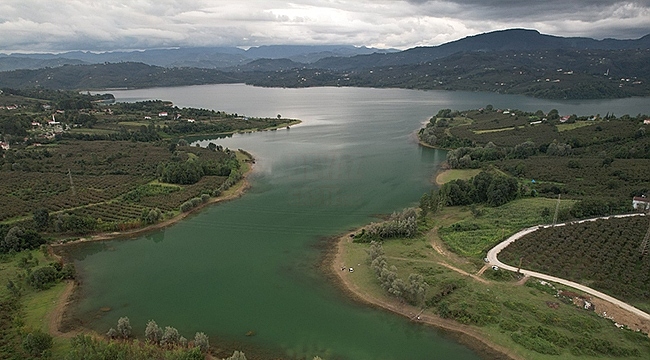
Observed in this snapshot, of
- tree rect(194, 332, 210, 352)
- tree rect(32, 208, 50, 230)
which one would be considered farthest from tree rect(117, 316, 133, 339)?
tree rect(32, 208, 50, 230)

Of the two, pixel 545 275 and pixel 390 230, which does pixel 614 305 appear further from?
pixel 390 230

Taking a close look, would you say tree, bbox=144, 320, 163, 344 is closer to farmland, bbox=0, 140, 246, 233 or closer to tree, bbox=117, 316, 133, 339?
tree, bbox=117, 316, 133, 339

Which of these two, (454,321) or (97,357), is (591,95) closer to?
(454,321)

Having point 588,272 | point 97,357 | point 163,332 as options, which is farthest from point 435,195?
point 97,357

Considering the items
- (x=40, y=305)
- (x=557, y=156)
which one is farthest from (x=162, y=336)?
(x=557, y=156)

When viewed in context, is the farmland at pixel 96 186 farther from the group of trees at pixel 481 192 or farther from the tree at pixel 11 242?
the group of trees at pixel 481 192

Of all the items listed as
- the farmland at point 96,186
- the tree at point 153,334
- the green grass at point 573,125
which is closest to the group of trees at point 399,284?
the tree at point 153,334

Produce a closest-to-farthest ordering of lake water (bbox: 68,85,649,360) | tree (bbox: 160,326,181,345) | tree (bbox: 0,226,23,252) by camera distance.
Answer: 1. tree (bbox: 160,326,181,345)
2. lake water (bbox: 68,85,649,360)
3. tree (bbox: 0,226,23,252)
